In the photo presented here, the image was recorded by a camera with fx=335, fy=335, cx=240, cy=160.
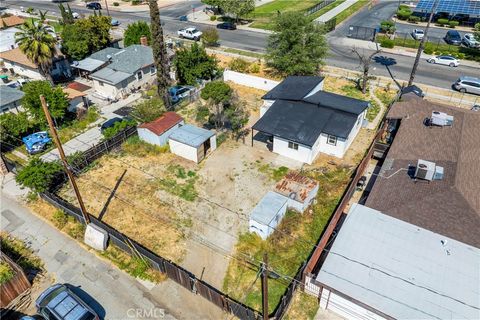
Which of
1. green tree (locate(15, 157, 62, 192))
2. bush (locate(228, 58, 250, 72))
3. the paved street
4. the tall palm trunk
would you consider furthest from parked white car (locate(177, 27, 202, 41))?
the paved street

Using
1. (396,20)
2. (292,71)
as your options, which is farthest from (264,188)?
(396,20)

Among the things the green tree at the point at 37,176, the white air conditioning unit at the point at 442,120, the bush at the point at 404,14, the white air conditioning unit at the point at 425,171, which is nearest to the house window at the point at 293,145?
the white air conditioning unit at the point at 425,171

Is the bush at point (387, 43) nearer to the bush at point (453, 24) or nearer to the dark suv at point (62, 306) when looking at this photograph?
the bush at point (453, 24)

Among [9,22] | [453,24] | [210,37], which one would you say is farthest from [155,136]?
[453,24]

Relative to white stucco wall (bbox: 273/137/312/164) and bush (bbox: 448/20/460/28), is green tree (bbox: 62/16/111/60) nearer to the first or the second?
white stucco wall (bbox: 273/137/312/164)

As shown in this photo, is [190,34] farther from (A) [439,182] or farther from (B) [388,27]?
(A) [439,182]

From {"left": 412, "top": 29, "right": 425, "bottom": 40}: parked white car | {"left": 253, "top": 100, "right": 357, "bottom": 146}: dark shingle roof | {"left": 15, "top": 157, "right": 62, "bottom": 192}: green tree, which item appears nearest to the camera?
{"left": 15, "top": 157, "right": 62, "bottom": 192}: green tree
